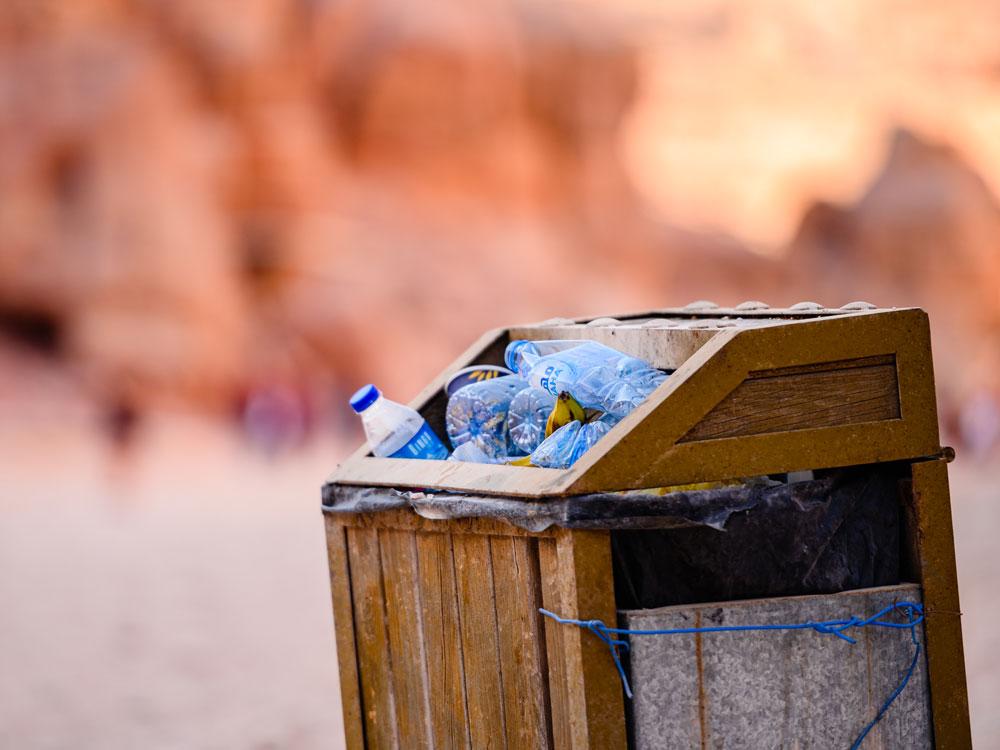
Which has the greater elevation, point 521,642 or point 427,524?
point 427,524

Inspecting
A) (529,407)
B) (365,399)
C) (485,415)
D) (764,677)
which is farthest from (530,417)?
(764,677)

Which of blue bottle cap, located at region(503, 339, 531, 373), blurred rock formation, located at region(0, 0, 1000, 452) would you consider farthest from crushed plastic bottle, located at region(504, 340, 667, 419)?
blurred rock formation, located at region(0, 0, 1000, 452)

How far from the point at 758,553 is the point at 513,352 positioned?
36.6 inches

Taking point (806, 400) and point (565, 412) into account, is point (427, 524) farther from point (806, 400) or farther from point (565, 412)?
point (806, 400)

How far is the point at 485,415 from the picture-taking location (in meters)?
2.81

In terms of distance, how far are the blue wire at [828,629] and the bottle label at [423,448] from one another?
62cm

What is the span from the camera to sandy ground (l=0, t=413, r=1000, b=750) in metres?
6.81

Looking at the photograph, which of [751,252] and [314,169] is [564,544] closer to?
[314,169]

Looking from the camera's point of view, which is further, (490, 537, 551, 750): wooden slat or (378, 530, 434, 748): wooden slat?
(378, 530, 434, 748): wooden slat

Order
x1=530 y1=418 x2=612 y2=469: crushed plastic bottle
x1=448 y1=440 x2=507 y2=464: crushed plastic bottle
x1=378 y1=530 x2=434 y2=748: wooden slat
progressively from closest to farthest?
1. x1=530 y1=418 x2=612 y2=469: crushed plastic bottle
2. x1=378 y1=530 x2=434 y2=748: wooden slat
3. x1=448 y1=440 x2=507 y2=464: crushed plastic bottle

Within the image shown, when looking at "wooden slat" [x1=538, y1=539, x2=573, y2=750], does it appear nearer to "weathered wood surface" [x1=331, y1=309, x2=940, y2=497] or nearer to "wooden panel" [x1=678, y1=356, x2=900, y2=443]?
"weathered wood surface" [x1=331, y1=309, x2=940, y2=497]

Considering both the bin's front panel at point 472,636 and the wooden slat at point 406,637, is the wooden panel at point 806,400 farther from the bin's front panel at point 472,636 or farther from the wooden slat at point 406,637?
the wooden slat at point 406,637

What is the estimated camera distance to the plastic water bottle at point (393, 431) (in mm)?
2773

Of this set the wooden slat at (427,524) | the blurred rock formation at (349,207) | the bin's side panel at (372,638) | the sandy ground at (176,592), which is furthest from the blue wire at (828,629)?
the blurred rock formation at (349,207)
